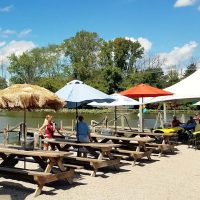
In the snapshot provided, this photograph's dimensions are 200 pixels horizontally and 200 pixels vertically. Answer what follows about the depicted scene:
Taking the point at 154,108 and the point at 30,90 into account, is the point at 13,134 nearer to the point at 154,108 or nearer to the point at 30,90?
the point at 30,90

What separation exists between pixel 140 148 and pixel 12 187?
5303mm

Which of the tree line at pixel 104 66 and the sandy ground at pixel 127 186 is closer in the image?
the sandy ground at pixel 127 186

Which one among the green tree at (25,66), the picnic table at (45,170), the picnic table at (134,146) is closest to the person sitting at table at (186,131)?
the picnic table at (134,146)

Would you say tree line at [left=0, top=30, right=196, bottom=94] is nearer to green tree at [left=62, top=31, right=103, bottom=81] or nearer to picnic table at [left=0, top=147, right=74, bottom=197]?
green tree at [left=62, top=31, right=103, bottom=81]

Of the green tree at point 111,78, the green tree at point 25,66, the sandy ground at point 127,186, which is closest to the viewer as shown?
the sandy ground at point 127,186

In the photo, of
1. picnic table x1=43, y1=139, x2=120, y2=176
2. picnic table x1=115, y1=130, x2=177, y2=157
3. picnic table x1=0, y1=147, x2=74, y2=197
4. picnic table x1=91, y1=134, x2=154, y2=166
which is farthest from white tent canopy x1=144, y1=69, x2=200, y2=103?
picnic table x1=0, y1=147, x2=74, y2=197

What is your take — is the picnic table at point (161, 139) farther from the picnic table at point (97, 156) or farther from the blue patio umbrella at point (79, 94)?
the blue patio umbrella at point (79, 94)

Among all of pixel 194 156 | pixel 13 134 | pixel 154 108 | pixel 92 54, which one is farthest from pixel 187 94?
pixel 92 54

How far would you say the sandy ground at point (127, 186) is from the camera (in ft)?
27.1

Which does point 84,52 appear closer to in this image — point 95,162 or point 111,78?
point 111,78

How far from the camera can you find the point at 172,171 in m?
11.0

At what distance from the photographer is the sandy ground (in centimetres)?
825

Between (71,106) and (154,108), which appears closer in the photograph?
(71,106)

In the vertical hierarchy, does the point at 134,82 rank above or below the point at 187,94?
above
